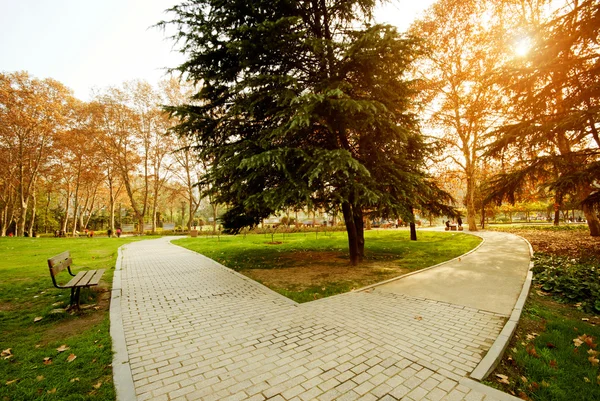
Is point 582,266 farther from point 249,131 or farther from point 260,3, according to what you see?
point 260,3

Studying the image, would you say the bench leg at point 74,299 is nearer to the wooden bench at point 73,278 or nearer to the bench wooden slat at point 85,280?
the wooden bench at point 73,278

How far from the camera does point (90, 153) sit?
2848 centimetres

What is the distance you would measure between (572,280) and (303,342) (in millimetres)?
7043

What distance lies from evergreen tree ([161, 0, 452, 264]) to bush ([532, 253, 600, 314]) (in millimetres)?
3689

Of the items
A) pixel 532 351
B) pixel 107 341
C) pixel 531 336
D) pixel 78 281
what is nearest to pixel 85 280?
pixel 78 281

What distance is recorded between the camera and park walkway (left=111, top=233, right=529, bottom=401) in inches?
116

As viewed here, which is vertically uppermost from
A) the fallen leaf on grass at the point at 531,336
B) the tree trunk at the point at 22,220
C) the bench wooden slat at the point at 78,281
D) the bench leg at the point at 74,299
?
the tree trunk at the point at 22,220

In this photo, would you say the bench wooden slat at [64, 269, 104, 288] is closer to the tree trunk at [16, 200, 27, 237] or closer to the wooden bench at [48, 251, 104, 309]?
the wooden bench at [48, 251, 104, 309]

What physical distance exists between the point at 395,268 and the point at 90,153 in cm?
3332

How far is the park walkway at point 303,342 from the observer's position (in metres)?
2.94

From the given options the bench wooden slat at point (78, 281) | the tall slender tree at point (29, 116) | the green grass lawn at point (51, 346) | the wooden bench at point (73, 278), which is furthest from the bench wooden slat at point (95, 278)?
the tall slender tree at point (29, 116)

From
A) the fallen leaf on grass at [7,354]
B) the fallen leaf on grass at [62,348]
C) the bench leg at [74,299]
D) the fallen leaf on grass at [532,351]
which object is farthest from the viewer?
the bench leg at [74,299]

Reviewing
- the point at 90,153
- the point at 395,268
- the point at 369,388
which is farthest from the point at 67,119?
the point at 369,388

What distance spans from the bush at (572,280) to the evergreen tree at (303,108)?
12.1ft
